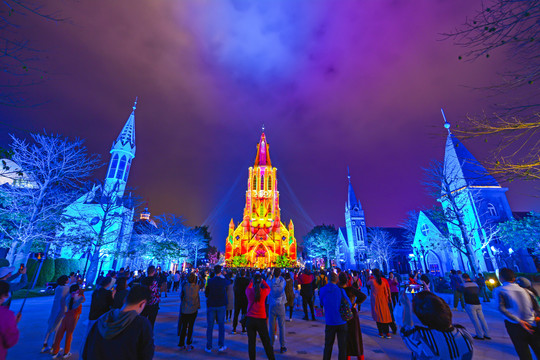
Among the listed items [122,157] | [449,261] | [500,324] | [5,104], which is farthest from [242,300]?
[122,157]

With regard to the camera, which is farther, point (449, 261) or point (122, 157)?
point (122, 157)

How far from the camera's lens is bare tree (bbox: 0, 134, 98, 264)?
1559 centimetres

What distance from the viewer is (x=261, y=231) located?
6278 cm

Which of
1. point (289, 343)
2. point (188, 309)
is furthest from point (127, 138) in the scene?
point (289, 343)

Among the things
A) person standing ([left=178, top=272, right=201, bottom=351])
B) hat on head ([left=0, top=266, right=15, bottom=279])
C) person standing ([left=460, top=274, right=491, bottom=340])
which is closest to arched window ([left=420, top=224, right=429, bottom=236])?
person standing ([left=460, top=274, right=491, bottom=340])

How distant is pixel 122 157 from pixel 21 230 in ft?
106

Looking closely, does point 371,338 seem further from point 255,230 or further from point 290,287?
point 255,230

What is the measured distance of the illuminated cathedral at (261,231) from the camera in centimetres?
5797

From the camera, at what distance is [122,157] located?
44812 millimetres

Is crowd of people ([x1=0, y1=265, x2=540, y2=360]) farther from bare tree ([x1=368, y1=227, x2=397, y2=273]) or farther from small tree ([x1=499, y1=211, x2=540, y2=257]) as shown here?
bare tree ([x1=368, y1=227, x2=397, y2=273])

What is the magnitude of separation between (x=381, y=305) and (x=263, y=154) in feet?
233

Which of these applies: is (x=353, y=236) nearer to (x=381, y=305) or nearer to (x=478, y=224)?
(x=478, y=224)

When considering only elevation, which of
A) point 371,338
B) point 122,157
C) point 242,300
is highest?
point 122,157

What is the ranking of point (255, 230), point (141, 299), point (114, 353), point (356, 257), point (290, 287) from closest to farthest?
1. point (114, 353)
2. point (141, 299)
3. point (290, 287)
4. point (356, 257)
5. point (255, 230)
